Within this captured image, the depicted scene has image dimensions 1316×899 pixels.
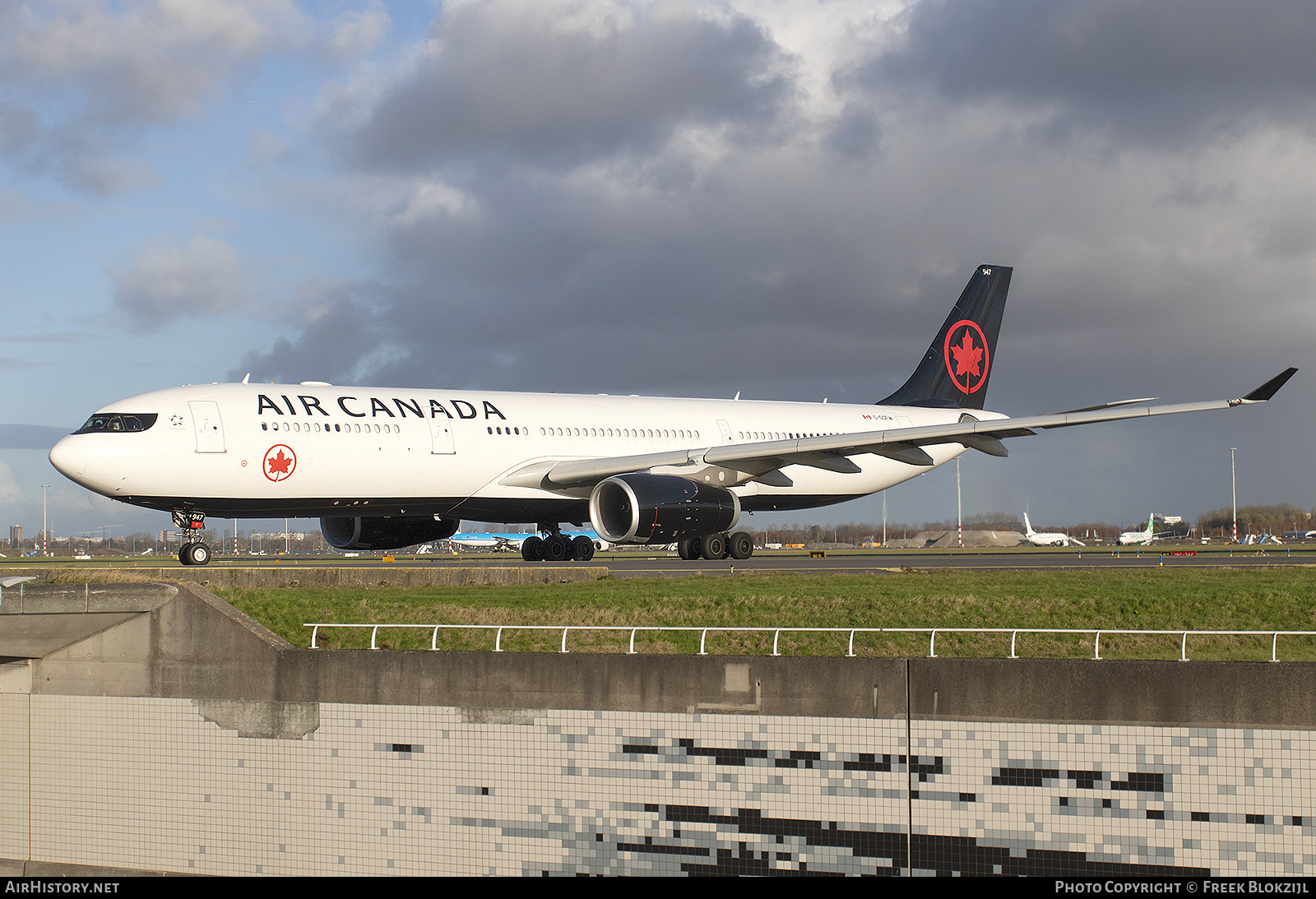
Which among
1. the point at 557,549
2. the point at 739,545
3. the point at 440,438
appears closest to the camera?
the point at 440,438

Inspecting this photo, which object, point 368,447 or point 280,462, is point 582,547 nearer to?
point 368,447

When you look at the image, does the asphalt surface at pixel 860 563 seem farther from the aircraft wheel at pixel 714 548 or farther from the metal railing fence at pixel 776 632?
the metal railing fence at pixel 776 632

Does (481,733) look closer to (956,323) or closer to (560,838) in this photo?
(560,838)

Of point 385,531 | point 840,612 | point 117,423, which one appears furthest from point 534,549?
point 840,612

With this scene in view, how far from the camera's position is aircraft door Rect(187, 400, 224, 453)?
90.2 feet

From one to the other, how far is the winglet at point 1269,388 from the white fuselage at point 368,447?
12885 mm

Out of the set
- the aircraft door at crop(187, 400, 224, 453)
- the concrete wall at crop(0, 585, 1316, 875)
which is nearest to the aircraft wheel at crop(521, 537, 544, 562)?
the aircraft door at crop(187, 400, 224, 453)

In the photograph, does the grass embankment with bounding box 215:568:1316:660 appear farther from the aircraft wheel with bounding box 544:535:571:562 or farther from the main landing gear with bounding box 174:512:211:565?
the aircraft wheel with bounding box 544:535:571:562

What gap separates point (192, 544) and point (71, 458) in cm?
313

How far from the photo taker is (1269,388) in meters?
26.8

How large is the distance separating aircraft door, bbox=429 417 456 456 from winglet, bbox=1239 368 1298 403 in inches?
721

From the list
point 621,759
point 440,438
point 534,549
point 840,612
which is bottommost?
point 621,759

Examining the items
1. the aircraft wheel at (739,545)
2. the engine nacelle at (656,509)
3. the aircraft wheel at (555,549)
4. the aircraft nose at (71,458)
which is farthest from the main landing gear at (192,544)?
the aircraft wheel at (739,545)

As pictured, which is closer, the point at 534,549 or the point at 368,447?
the point at 368,447
